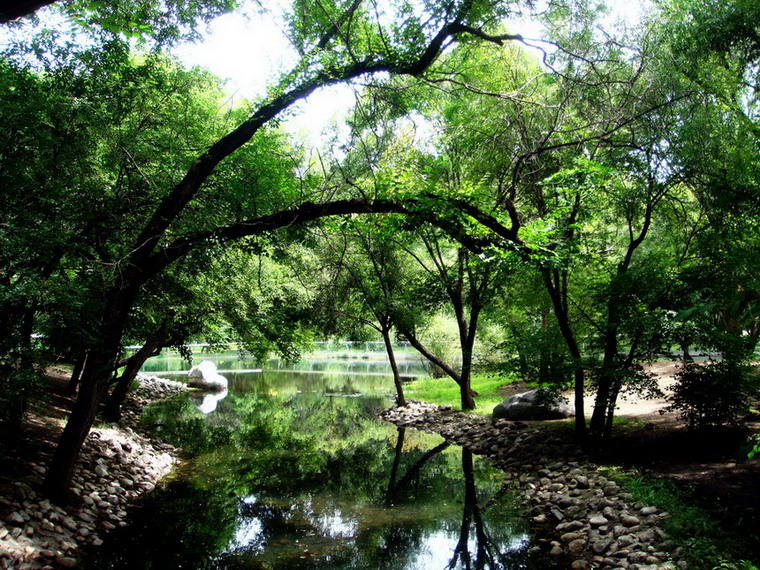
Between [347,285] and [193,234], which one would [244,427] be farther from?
[193,234]

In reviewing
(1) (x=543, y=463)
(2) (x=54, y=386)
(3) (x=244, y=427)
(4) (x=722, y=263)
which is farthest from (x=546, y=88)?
(2) (x=54, y=386)

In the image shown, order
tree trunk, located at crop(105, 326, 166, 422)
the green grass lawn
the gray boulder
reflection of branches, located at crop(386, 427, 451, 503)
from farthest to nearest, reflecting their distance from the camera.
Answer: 1. the green grass lawn
2. the gray boulder
3. tree trunk, located at crop(105, 326, 166, 422)
4. reflection of branches, located at crop(386, 427, 451, 503)

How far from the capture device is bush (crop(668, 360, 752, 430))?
7.72 meters

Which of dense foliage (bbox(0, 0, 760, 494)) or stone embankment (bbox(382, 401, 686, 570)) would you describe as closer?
stone embankment (bbox(382, 401, 686, 570))

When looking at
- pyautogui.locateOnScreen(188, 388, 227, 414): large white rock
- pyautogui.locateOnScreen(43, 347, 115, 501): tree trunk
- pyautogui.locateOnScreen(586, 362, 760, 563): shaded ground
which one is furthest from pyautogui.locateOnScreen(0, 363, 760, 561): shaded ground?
pyautogui.locateOnScreen(188, 388, 227, 414): large white rock

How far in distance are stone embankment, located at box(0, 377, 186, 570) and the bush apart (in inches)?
338

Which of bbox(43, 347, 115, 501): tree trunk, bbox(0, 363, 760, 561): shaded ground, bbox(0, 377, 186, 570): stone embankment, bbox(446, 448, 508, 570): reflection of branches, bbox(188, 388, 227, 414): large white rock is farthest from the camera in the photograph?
bbox(188, 388, 227, 414): large white rock

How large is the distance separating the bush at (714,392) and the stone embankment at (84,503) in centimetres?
860

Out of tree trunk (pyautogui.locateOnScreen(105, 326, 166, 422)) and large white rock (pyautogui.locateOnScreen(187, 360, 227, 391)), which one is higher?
tree trunk (pyautogui.locateOnScreen(105, 326, 166, 422))

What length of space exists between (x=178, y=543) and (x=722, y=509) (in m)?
6.65

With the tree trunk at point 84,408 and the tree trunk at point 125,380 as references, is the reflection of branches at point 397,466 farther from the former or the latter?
the tree trunk at point 125,380

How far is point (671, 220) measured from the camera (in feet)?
35.1

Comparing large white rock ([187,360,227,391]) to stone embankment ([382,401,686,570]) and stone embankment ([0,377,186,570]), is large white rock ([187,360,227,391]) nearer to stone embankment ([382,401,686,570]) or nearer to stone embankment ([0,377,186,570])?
stone embankment ([0,377,186,570])

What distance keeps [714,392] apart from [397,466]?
623 centimetres
